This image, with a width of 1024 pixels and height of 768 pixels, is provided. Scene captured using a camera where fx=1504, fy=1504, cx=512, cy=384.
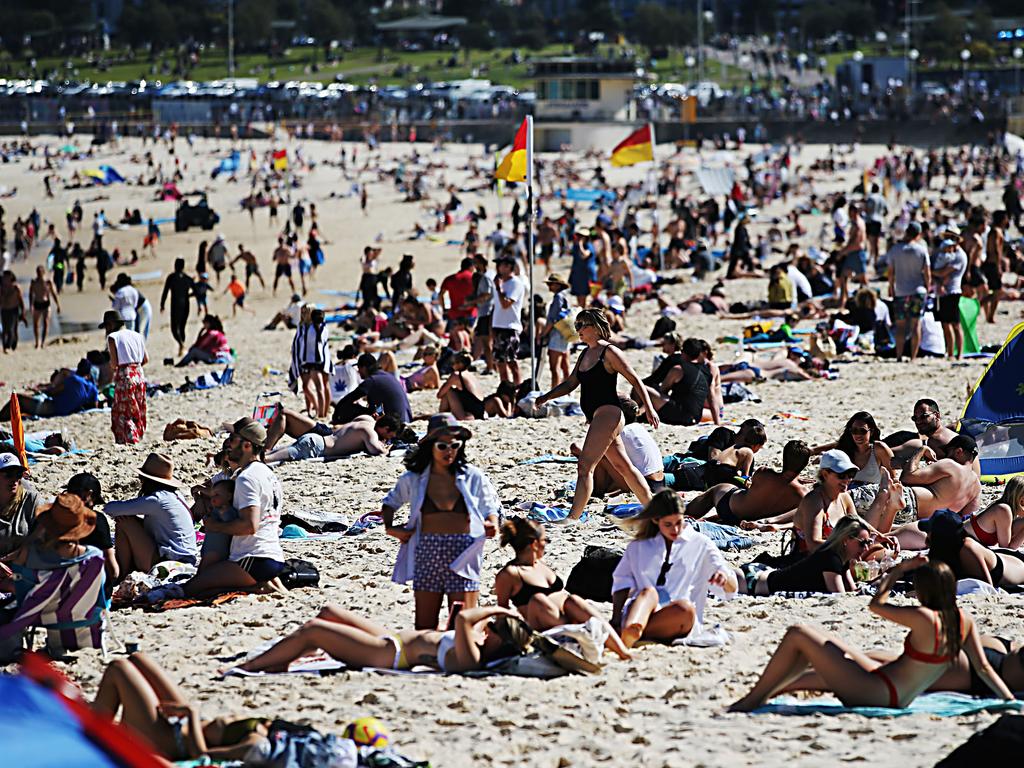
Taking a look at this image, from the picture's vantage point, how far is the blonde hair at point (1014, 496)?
278 inches

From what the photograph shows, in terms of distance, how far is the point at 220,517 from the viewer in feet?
22.1

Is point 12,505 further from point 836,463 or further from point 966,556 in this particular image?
point 966,556

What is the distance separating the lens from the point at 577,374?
812cm

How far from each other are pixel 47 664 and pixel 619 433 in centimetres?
328

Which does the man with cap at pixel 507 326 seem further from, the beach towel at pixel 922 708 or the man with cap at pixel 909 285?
the beach towel at pixel 922 708

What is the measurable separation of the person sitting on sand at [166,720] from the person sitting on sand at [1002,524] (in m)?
3.75

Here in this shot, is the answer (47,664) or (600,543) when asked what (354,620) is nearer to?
(47,664)

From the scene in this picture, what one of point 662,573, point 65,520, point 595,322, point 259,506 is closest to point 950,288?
point 595,322

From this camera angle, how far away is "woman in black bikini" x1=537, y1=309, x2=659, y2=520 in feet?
25.7

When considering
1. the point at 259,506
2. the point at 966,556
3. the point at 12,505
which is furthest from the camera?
the point at 12,505

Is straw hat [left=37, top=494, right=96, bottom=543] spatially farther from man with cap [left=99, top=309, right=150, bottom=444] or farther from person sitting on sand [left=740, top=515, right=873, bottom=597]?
man with cap [left=99, top=309, right=150, bottom=444]

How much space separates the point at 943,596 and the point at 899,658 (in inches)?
10.8

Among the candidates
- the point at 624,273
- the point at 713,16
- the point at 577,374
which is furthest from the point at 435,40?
the point at 577,374

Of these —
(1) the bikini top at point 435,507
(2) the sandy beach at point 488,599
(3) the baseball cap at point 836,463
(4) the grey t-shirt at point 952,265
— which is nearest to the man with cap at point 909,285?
(4) the grey t-shirt at point 952,265
